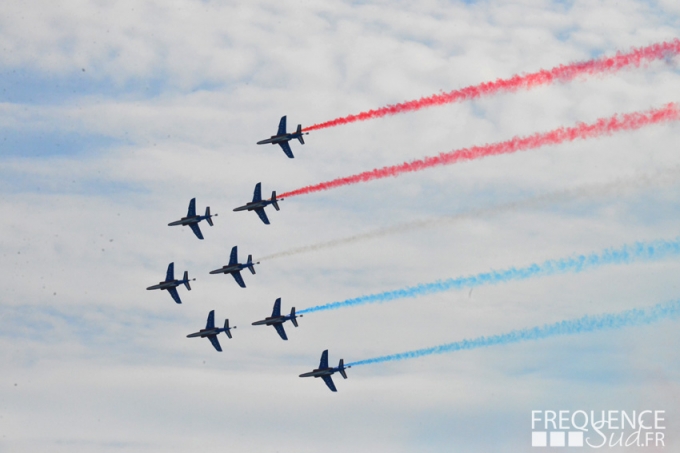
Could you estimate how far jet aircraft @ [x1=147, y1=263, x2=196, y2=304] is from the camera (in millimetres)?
135000

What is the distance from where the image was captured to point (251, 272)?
427 feet

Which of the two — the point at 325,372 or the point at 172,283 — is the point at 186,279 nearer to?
the point at 172,283

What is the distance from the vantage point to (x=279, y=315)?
130 meters

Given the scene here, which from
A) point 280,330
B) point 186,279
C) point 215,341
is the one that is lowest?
point 280,330

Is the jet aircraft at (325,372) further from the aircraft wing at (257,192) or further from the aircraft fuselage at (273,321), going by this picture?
the aircraft wing at (257,192)

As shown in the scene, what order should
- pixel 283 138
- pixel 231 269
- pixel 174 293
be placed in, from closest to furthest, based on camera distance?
pixel 283 138 → pixel 231 269 → pixel 174 293

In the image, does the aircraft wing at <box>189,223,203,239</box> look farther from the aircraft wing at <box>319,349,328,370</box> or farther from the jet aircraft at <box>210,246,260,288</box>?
the aircraft wing at <box>319,349,328,370</box>

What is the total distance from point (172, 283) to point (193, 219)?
6689mm

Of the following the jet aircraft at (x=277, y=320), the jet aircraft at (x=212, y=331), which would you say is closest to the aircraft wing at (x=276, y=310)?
the jet aircraft at (x=277, y=320)

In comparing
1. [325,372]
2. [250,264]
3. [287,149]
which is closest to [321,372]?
[325,372]

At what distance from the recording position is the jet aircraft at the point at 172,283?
443 feet

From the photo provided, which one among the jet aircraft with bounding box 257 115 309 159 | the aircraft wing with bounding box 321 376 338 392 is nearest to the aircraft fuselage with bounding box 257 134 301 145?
the jet aircraft with bounding box 257 115 309 159

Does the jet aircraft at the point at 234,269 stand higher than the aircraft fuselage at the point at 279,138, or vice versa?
the aircraft fuselage at the point at 279,138

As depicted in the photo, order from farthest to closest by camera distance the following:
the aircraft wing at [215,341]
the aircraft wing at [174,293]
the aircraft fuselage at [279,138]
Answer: the aircraft wing at [174,293]
the aircraft wing at [215,341]
the aircraft fuselage at [279,138]
